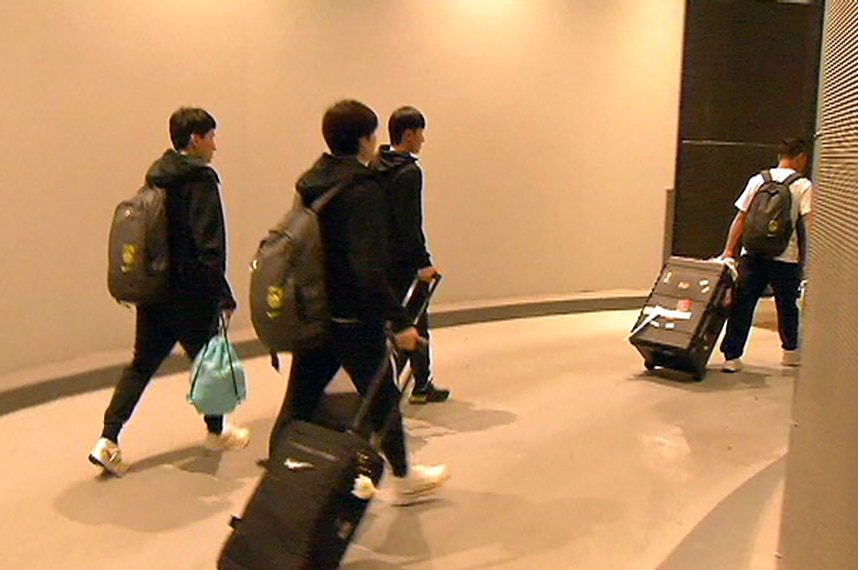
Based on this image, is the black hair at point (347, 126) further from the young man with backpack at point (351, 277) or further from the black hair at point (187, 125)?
the black hair at point (187, 125)

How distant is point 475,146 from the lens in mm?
7016

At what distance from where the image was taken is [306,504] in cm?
255

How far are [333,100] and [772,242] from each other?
9.59 feet

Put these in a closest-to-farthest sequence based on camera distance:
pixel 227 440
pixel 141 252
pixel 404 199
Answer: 1. pixel 141 252
2. pixel 227 440
3. pixel 404 199

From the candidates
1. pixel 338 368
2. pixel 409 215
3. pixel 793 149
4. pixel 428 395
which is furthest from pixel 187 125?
pixel 793 149

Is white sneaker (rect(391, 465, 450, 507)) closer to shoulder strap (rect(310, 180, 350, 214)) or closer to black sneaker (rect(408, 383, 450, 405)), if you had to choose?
shoulder strap (rect(310, 180, 350, 214))

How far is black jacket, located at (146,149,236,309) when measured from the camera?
3.54 metres

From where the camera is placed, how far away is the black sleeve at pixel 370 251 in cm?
289

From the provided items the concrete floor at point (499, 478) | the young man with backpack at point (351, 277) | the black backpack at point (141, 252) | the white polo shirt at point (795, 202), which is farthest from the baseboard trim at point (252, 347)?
the young man with backpack at point (351, 277)

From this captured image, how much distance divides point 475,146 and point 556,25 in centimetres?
123

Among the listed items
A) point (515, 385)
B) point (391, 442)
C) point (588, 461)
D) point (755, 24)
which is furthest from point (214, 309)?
point (755, 24)

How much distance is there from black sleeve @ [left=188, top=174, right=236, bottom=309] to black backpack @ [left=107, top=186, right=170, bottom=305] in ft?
0.37

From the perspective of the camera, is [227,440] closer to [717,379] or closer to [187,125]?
[187,125]

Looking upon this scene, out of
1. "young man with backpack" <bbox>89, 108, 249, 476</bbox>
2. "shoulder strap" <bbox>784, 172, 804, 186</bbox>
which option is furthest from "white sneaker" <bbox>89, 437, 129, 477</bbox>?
"shoulder strap" <bbox>784, 172, 804, 186</bbox>
